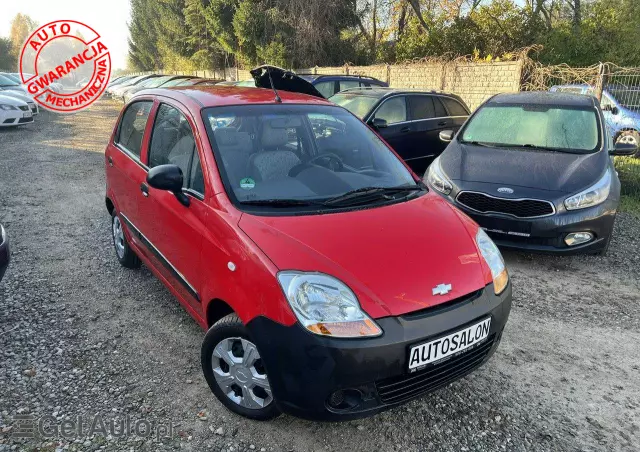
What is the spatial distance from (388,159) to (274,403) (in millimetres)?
1870

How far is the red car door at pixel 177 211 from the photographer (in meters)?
2.68

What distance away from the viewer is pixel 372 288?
2072 millimetres

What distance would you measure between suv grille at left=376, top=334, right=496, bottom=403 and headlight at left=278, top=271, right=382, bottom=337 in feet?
0.96

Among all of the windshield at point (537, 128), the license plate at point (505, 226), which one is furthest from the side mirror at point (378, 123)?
the license plate at point (505, 226)

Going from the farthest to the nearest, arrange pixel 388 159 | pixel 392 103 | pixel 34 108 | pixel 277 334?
pixel 34 108
pixel 392 103
pixel 388 159
pixel 277 334

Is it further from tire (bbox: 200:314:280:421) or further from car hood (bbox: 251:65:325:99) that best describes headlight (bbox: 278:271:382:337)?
car hood (bbox: 251:65:325:99)

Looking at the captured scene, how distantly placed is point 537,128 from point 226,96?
3.95 m

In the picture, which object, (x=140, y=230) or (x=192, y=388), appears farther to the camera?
(x=140, y=230)

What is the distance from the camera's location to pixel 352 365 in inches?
77.2

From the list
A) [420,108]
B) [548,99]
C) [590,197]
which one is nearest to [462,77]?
[420,108]

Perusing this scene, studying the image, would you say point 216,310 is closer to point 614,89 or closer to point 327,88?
point 327,88

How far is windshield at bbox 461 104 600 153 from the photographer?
5.13 meters

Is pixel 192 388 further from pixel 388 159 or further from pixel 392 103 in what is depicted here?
pixel 392 103

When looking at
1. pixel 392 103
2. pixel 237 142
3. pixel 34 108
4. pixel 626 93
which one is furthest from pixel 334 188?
pixel 34 108
